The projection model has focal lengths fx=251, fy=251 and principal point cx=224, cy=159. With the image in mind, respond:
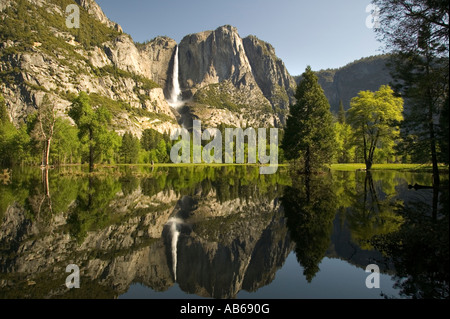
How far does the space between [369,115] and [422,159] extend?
25334mm

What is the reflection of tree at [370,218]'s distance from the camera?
29.2ft

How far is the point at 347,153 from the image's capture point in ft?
260

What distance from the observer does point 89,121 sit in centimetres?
3778

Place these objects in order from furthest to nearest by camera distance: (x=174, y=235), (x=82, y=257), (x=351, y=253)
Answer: (x=174, y=235) → (x=351, y=253) → (x=82, y=257)

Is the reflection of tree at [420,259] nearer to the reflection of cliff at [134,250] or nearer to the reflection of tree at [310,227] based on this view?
the reflection of tree at [310,227]

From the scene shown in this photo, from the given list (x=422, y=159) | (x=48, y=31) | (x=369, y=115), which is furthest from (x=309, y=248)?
(x=48, y=31)

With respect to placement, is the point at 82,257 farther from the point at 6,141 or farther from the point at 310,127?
the point at 6,141

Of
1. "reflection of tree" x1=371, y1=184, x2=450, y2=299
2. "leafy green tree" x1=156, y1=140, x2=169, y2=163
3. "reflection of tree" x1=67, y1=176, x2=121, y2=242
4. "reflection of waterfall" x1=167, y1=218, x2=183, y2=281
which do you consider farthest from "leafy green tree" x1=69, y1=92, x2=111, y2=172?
"leafy green tree" x1=156, y1=140, x2=169, y2=163

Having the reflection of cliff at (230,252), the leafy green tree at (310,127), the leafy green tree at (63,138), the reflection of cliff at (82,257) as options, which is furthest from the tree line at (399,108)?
the leafy green tree at (63,138)

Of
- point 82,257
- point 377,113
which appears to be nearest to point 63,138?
point 82,257

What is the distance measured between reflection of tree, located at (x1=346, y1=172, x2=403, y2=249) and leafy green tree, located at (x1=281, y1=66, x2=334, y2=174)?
19780mm

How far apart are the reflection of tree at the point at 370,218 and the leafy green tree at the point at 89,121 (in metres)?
37.0

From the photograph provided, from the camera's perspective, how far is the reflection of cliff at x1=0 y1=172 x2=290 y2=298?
19.2 feet

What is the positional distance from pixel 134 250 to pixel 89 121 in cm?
3566
